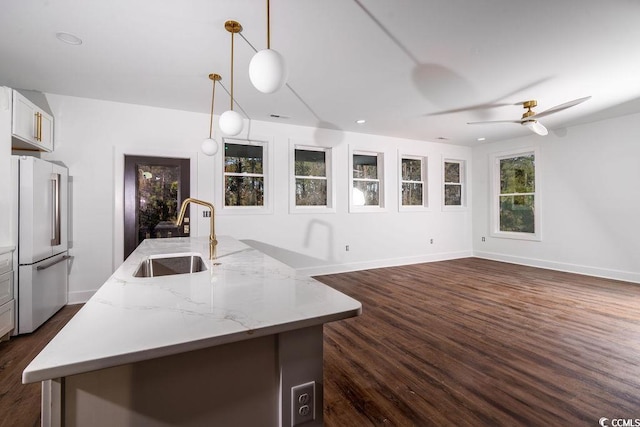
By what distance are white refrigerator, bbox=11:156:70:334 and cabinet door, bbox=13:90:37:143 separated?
12.0 inches

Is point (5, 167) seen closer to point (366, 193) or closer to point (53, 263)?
point (53, 263)

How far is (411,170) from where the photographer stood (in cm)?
638

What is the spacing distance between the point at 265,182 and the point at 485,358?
12.2ft

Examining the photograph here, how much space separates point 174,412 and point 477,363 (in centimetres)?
221

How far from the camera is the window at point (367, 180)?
18.8 ft

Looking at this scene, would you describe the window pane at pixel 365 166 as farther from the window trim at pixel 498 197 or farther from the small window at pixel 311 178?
the window trim at pixel 498 197

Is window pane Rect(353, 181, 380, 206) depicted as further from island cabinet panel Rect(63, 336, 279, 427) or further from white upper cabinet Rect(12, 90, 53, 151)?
island cabinet panel Rect(63, 336, 279, 427)

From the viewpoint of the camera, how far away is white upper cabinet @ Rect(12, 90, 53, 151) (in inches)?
113

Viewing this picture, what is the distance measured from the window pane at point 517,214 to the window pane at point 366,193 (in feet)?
9.49

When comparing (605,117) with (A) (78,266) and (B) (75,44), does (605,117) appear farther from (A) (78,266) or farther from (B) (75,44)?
(A) (78,266)

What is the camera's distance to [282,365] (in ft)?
2.96

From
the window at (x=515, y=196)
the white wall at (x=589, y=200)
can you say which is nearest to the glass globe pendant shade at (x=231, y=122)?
the white wall at (x=589, y=200)

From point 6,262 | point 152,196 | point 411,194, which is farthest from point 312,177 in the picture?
point 6,262
